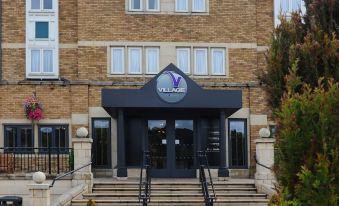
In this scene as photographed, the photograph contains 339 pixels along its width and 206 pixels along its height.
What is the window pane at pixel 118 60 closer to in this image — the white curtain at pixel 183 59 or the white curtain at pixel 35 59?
the white curtain at pixel 183 59

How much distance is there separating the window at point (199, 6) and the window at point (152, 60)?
2.15m

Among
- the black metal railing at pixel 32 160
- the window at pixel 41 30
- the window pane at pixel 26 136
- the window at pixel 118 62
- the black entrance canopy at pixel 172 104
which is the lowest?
the black metal railing at pixel 32 160

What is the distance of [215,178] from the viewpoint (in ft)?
74.0

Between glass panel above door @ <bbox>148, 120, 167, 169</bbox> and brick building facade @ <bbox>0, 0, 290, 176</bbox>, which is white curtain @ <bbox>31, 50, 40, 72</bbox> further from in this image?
glass panel above door @ <bbox>148, 120, 167, 169</bbox>

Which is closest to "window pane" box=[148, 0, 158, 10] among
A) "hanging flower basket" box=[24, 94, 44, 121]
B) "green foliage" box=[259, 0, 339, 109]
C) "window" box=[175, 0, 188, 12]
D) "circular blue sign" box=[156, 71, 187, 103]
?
"window" box=[175, 0, 188, 12]

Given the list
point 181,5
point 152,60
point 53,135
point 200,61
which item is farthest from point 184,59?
point 53,135

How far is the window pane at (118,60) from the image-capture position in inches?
957

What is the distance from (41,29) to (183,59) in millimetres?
5403

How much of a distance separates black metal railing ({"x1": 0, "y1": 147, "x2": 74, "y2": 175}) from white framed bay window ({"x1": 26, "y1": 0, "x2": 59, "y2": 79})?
10.2ft

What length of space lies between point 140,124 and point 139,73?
196 cm

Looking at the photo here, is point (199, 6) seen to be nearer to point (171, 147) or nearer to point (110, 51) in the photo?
point (110, 51)

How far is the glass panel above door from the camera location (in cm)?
2359

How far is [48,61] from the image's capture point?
2431cm

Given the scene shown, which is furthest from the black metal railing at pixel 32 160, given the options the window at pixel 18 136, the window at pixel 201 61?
the window at pixel 201 61
